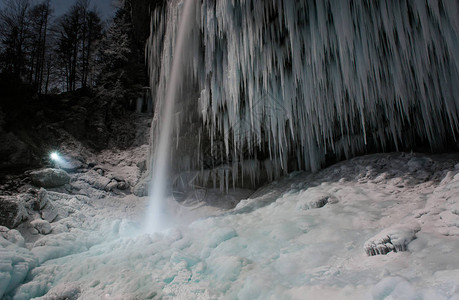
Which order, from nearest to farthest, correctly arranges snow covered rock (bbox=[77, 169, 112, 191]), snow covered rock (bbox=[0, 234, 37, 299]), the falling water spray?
snow covered rock (bbox=[0, 234, 37, 299]) < the falling water spray < snow covered rock (bbox=[77, 169, 112, 191])

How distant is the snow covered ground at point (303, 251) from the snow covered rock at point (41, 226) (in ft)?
3.66

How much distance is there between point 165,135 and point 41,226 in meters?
4.34

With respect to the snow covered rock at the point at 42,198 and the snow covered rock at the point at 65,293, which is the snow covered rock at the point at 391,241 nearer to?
the snow covered rock at the point at 65,293

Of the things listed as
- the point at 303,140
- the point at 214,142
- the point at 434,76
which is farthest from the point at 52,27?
the point at 434,76

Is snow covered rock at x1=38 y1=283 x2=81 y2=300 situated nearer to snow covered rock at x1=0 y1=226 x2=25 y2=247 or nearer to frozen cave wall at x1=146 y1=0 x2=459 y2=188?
snow covered rock at x1=0 y1=226 x2=25 y2=247

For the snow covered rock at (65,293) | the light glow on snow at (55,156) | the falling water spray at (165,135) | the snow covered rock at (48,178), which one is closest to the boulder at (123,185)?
the falling water spray at (165,135)

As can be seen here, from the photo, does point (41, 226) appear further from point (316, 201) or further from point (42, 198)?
point (316, 201)

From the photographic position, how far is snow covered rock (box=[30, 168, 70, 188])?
8.01 meters

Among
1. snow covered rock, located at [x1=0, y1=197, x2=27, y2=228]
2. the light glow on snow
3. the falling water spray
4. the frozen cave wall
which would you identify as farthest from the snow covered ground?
the light glow on snow

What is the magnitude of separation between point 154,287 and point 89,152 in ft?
31.4

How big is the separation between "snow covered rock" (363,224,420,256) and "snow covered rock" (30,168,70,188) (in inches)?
380

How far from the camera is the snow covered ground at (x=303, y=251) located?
6.06 feet

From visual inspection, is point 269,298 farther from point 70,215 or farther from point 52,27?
point 52,27

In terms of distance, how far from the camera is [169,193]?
8953 millimetres
